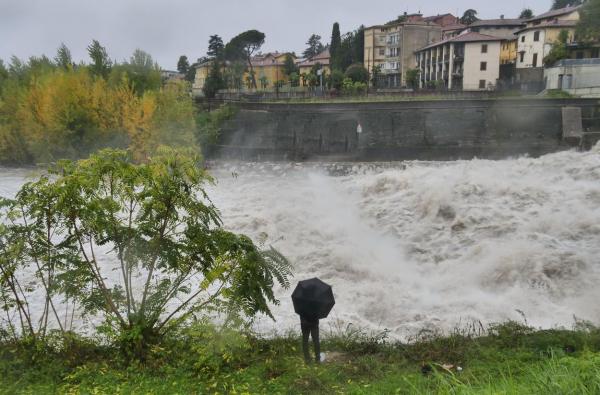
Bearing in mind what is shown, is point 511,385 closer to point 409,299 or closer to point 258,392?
point 258,392

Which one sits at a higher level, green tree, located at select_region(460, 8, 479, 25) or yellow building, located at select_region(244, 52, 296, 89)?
green tree, located at select_region(460, 8, 479, 25)

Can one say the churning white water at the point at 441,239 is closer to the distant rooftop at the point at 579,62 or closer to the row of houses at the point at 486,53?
the distant rooftop at the point at 579,62

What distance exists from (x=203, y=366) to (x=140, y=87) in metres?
24.1

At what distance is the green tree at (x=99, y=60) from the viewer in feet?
91.1

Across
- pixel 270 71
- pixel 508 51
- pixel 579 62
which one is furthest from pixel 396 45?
pixel 579 62

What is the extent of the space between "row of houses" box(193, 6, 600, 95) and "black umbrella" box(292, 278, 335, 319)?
92.6ft

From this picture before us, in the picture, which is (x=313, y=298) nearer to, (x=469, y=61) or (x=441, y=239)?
(x=441, y=239)

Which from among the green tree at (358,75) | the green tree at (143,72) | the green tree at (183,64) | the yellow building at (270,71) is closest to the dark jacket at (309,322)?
the green tree at (143,72)

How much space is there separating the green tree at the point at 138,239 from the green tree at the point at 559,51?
31.6 m

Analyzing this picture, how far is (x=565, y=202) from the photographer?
495 inches

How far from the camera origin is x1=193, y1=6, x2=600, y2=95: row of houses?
30297 mm

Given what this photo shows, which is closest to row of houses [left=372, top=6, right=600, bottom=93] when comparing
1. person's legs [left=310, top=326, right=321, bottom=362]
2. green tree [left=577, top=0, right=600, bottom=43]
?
green tree [left=577, top=0, right=600, bottom=43]

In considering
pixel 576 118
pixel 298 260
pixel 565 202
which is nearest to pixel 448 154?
pixel 576 118

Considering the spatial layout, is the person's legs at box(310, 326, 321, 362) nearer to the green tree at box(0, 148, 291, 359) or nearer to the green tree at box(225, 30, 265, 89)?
the green tree at box(0, 148, 291, 359)
